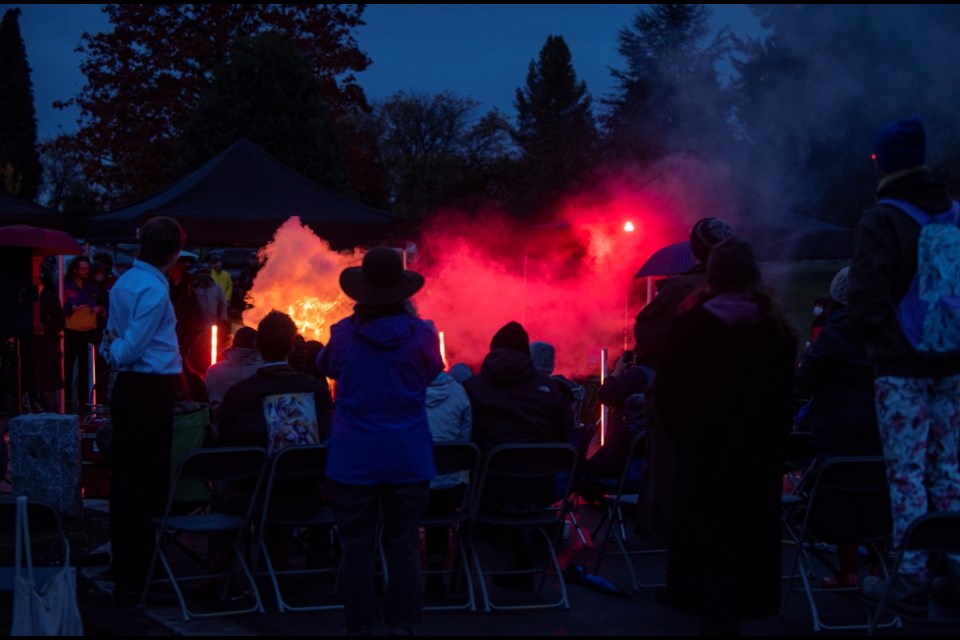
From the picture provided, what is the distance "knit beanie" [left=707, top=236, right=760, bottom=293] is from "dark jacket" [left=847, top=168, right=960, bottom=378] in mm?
469

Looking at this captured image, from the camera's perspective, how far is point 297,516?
5.62m

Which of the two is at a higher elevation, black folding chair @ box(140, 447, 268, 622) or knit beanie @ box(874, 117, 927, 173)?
knit beanie @ box(874, 117, 927, 173)

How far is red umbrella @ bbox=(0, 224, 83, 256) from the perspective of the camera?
10.5 metres

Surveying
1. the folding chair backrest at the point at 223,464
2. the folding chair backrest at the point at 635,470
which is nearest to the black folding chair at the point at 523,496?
the folding chair backrest at the point at 635,470

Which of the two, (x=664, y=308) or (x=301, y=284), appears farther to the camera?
(x=301, y=284)

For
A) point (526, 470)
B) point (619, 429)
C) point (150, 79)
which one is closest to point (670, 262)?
point (619, 429)

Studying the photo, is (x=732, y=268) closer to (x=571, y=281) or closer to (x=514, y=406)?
(x=514, y=406)

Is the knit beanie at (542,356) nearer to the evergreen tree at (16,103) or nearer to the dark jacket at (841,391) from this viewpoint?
the dark jacket at (841,391)

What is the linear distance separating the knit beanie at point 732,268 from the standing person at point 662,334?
0.86 metres

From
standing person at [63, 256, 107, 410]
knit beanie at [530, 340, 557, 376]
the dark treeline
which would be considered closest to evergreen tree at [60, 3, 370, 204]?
the dark treeline

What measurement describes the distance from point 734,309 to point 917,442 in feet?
3.37

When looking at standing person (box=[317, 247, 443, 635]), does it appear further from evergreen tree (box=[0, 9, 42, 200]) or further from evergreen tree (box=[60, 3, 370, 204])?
evergreen tree (box=[0, 9, 42, 200])

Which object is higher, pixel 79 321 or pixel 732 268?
pixel 732 268

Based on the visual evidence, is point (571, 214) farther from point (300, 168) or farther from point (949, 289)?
point (949, 289)
